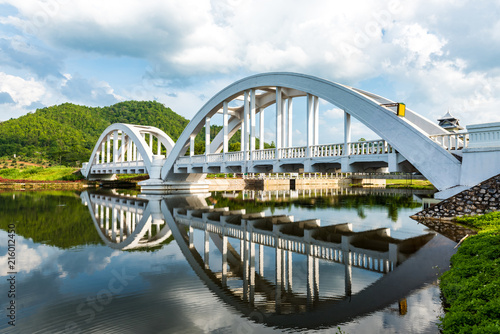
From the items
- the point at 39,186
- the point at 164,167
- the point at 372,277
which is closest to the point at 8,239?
the point at 372,277

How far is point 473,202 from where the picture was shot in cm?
1088

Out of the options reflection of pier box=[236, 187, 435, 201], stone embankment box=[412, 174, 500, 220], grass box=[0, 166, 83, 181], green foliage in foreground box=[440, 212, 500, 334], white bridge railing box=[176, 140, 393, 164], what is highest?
white bridge railing box=[176, 140, 393, 164]

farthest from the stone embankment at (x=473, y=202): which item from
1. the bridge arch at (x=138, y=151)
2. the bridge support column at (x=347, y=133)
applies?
the bridge arch at (x=138, y=151)

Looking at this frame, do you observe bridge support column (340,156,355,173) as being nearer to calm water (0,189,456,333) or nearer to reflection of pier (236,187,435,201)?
calm water (0,189,456,333)

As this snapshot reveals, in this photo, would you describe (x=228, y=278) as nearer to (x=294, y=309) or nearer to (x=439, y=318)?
(x=294, y=309)

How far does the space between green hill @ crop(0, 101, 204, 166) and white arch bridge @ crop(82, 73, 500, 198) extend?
95.8 ft

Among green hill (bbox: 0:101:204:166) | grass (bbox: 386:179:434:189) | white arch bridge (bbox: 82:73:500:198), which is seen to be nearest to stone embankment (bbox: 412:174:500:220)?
white arch bridge (bbox: 82:73:500:198)

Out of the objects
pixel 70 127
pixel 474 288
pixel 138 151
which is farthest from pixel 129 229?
pixel 70 127

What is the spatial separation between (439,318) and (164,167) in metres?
27.2

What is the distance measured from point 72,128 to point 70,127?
27.1 inches

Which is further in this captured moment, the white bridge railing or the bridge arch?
the bridge arch

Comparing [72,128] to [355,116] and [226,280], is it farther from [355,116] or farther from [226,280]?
[226,280]

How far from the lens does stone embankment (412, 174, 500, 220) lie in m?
10.5

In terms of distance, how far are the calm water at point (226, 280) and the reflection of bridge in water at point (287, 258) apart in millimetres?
29
